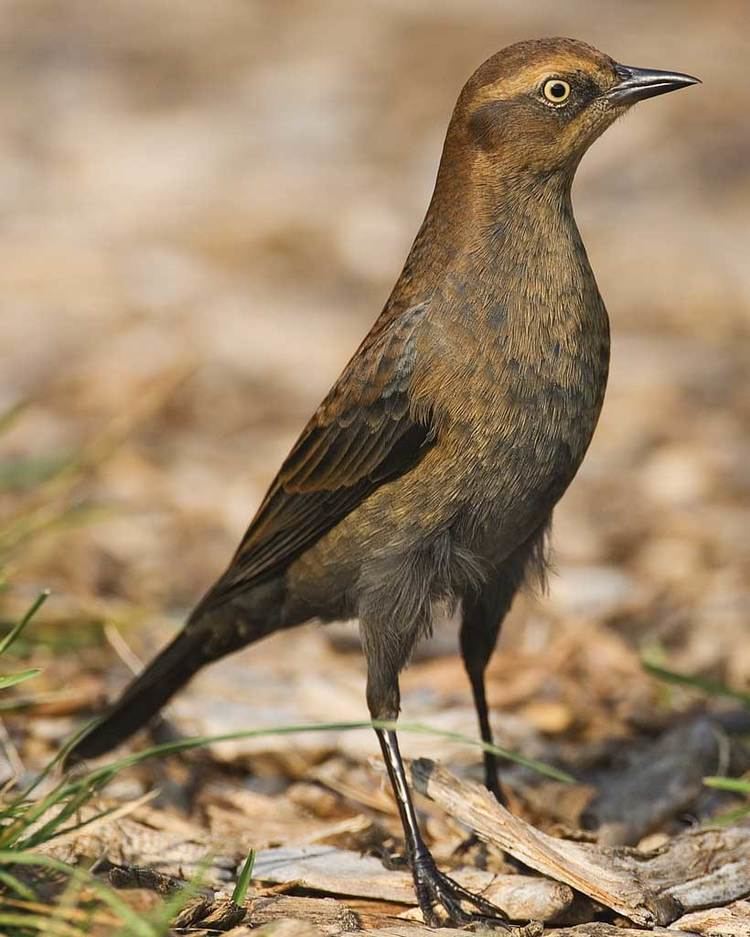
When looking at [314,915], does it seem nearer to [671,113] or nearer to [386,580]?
[386,580]

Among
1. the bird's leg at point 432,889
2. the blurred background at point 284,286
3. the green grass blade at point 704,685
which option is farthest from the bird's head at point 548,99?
the blurred background at point 284,286

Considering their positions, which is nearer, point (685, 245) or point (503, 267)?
point (503, 267)

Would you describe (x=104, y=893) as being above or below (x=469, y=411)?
below

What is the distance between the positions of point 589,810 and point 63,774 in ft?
5.03

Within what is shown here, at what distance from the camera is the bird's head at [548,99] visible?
411cm

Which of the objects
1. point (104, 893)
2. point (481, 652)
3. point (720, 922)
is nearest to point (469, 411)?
point (481, 652)

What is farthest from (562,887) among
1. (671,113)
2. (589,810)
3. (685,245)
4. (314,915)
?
(671,113)

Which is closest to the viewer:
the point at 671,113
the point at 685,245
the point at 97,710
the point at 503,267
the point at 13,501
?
the point at 503,267

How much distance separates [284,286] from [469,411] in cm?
498

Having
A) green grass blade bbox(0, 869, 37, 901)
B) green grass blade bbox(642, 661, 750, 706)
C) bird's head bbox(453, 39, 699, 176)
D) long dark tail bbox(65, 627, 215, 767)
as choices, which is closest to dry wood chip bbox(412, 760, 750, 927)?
green grass blade bbox(642, 661, 750, 706)

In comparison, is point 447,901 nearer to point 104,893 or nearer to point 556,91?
point 104,893

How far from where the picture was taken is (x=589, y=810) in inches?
177

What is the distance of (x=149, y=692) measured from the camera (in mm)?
4613

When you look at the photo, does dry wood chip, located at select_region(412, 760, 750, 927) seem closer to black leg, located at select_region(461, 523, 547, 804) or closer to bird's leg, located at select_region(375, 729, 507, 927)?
bird's leg, located at select_region(375, 729, 507, 927)
